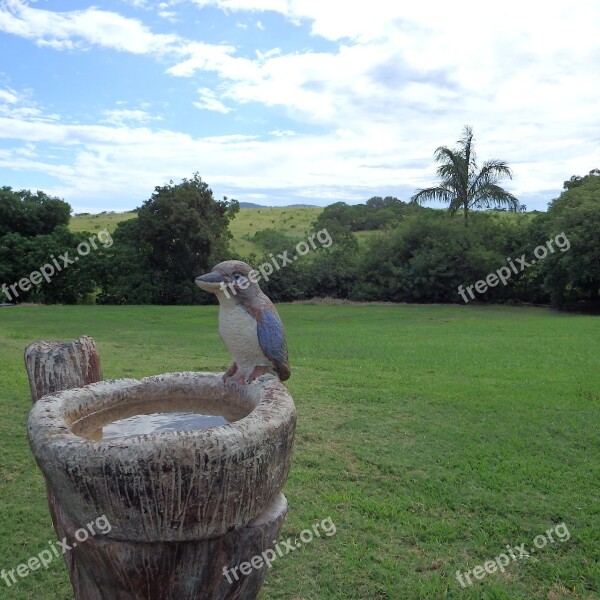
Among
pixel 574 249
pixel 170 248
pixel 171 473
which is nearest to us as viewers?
pixel 171 473

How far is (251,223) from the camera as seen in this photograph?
38.2 metres

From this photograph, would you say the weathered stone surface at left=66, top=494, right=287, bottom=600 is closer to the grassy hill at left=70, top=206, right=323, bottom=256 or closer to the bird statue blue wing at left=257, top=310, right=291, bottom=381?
the bird statue blue wing at left=257, top=310, right=291, bottom=381

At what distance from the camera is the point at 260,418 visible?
2.54 meters

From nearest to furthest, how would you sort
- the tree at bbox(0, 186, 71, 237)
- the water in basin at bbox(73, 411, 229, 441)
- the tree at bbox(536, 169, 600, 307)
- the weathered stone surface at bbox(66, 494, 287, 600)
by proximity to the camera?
1. the weathered stone surface at bbox(66, 494, 287, 600)
2. the water in basin at bbox(73, 411, 229, 441)
3. the tree at bbox(536, 169, 600, 307)
4. the tree at bbox(0, 186, 71, 237)

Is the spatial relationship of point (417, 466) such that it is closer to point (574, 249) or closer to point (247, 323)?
point (247, 323)

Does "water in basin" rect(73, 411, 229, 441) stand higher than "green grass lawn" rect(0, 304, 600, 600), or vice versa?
"water in basin" rect(73, 411, 229, 441)

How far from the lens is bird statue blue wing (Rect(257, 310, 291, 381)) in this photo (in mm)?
3307

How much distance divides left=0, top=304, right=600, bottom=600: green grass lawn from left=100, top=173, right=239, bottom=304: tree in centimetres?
906

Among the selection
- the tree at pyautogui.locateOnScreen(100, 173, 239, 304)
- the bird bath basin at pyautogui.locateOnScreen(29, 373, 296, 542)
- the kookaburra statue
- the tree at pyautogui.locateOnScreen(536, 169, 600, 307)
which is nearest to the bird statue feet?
the kookaburra statue

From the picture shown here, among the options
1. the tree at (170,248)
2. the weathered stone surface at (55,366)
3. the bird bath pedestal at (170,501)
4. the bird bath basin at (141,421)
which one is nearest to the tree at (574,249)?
the tree at (170,248)

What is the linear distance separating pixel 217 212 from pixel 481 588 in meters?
19.5

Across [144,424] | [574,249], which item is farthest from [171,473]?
[574,249]

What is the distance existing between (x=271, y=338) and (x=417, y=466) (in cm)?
295

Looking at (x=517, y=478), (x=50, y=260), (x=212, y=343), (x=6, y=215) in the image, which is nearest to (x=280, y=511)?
(x=517, y=478)
